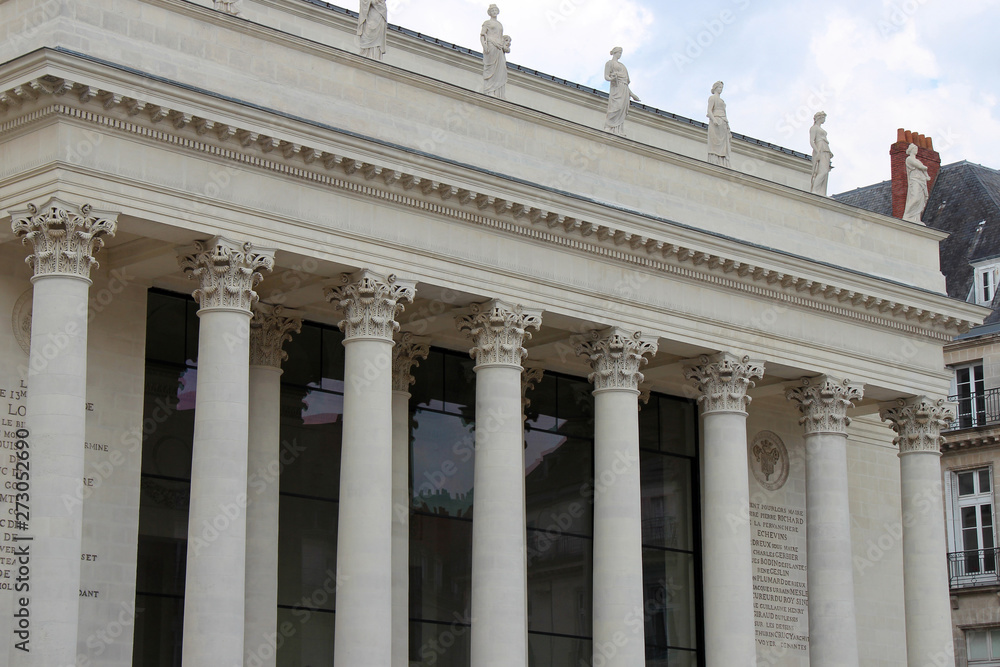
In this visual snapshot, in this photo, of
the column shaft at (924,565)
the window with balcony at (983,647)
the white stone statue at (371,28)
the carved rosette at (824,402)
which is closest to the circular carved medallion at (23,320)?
the white stone statue at (371,28)

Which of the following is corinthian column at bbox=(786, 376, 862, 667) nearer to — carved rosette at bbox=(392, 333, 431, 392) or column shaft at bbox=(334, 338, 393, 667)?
carved rosette at bbox=(392, 333, 431, 392)

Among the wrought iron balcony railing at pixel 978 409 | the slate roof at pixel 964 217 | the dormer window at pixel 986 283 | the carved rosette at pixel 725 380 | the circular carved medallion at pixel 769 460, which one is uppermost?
the slate roof at pixel 964 217

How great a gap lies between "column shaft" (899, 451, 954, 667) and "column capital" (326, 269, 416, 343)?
15.9 m

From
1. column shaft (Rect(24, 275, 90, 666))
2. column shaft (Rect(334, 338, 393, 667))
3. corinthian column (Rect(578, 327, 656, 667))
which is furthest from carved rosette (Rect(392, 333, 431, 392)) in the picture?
column shaft (Rect(24, 275, 90, 666))

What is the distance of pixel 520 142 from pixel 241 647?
41.6 feet

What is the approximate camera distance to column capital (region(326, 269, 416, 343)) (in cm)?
3288

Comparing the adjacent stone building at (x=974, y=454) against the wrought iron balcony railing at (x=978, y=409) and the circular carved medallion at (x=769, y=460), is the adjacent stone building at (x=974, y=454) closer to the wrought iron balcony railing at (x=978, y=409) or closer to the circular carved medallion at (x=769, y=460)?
the wrought iron balcony railing at (x=978, y=409)

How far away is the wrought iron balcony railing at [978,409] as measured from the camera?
182 feet

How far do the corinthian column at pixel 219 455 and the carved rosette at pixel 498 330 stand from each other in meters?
5.23

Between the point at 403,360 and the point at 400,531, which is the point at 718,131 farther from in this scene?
the point at 400,531

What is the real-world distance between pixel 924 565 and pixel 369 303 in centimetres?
1703

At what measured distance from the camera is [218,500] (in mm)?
30031

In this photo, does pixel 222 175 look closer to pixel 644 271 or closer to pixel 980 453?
pixel 644 271

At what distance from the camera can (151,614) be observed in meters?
33.7
